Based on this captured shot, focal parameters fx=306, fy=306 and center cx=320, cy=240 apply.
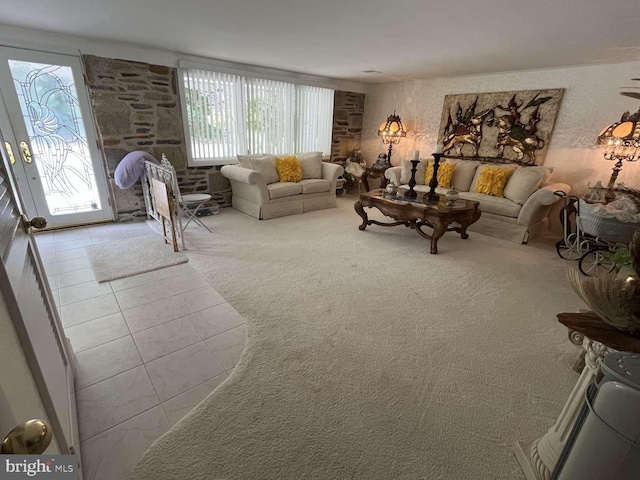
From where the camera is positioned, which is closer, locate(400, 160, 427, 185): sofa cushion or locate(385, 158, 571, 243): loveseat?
locate(385, 158, 571, 243): loveseat

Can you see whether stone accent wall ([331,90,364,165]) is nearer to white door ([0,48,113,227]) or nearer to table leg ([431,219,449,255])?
table leg ([431,219,449,255])

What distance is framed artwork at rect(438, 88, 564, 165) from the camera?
14.0 feet

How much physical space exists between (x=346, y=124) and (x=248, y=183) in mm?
3090

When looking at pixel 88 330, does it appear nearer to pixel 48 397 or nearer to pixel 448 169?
pixel 48 397

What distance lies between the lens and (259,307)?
7.86 ft

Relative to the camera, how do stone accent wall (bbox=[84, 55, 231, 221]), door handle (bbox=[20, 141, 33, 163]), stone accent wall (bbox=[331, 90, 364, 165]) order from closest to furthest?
door handle (bbox=[20, 141, 33, 163]), stone accent wall (bbox=[84, 55, 231, 221]), stone accent wall (bbox=[331, 90, 364, 165])

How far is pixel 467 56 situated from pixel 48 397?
15.2 feet

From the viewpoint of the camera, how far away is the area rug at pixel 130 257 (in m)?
2.89

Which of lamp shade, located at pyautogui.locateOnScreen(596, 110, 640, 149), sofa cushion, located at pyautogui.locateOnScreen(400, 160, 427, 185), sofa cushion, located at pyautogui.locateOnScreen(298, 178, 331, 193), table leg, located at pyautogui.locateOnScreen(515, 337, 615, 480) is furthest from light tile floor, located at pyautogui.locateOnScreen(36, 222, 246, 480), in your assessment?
lamp shade, located at pyautogui.locateOnScreen(596, 110, 640, 149)

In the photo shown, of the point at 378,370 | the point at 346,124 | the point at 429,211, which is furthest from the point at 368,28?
the point at 346,124

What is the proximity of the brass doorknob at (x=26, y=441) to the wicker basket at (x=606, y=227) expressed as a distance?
13.1 ft

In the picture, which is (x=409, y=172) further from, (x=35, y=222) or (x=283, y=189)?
(x=35, y=222)

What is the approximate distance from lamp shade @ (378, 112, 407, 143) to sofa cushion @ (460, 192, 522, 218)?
210 centimetres

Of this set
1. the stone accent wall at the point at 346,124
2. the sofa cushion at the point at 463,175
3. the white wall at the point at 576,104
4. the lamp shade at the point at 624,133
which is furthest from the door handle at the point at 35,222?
the stone accent wall at the point at 346,124
